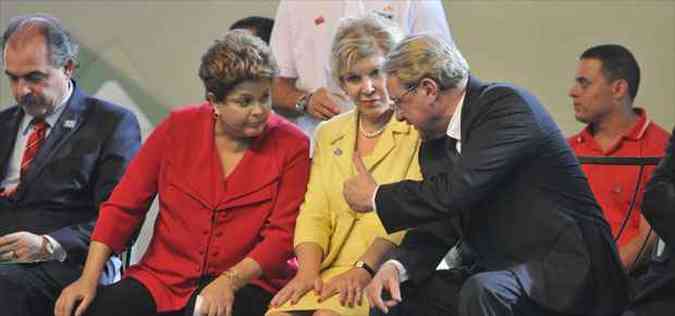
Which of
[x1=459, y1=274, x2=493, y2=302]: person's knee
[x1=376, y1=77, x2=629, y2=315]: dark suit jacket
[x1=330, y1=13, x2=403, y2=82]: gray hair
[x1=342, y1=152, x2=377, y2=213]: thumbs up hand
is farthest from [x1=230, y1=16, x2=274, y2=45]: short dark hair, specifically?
[x1=459, y1=274, x2=493, y2=302]: person's knee

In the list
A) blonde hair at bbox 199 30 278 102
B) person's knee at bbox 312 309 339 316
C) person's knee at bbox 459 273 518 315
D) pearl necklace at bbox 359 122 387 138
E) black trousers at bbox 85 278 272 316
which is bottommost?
black trousers at bbox 85 278 272 316

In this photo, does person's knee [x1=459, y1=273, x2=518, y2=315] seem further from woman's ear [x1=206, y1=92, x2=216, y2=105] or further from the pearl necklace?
woman's ear [x1=206, y1=92, x2=216, y2=105]

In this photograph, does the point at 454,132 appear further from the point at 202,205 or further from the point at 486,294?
the point at 202,205

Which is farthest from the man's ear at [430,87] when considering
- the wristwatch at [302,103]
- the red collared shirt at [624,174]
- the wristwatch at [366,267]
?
the red collared shirt at [624,174]

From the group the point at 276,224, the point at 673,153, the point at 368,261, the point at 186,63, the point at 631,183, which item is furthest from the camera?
the point at 186,63

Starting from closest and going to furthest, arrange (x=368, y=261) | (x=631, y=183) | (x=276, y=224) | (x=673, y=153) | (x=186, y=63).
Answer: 1. (x=673, y=153)
2. (x=368, y=261)
3. (x=276, y=224)
4. (x=631, y=183)
5. (x=186, y=63)

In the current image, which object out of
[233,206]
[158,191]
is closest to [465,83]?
[233,206]

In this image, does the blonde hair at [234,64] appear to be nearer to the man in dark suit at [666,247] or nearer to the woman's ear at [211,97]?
the woman's ear at [211,97]

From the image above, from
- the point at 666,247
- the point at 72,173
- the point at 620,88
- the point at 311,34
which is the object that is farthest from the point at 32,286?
the point at 620,88

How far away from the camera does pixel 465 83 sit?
3285 mm

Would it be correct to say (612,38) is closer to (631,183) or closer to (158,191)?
(631,183)

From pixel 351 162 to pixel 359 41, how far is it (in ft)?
1.19

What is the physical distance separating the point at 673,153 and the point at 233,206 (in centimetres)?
128

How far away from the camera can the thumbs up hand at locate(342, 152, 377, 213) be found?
3291mm
